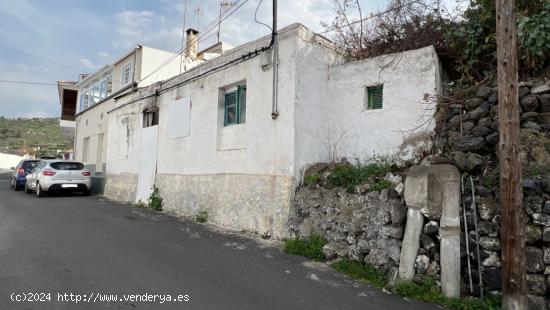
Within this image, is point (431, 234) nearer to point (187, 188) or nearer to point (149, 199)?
point (187, 188)

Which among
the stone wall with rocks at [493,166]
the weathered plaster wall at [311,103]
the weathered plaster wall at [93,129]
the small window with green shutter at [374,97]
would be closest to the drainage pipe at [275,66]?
the weathered plaster wall at [311,103]

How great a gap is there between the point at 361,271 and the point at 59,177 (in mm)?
13632

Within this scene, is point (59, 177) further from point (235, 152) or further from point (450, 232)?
point (450, 232)

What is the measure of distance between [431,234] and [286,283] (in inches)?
88.1

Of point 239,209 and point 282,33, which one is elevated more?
point 282,33

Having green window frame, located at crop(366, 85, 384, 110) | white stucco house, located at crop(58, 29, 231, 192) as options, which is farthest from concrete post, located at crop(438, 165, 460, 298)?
white stucco house, located at crop(58, 29, 231, 192)

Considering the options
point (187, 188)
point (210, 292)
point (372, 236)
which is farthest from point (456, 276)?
point (187, 188)

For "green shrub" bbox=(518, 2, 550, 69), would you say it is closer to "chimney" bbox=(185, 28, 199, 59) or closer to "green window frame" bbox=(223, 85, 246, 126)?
"green window frame" bbox=(223, 85, 246, 126)

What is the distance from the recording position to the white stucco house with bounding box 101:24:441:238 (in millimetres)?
6969

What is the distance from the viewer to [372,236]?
556 cm

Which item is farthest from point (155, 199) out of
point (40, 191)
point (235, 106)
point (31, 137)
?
point (31, 137)

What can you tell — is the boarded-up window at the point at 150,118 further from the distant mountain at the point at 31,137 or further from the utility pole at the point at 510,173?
the distant mountain at the point at 31,137

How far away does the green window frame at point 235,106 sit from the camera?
896cm

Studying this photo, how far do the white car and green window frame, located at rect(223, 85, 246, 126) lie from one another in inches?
354
